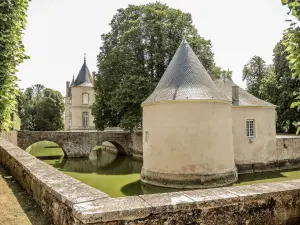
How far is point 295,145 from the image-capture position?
55.2ft

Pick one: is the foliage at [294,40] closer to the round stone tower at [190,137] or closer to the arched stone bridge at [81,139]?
the round stone tower at [190,137]

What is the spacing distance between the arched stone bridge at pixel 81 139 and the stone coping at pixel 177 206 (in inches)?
697

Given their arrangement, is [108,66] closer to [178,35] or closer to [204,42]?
[178,35]

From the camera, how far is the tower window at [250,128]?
1498 cm

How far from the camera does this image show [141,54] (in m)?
20.2

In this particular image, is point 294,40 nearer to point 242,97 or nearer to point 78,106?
point 242,97

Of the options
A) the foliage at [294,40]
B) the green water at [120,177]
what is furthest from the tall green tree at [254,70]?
the foliage at [294,40]

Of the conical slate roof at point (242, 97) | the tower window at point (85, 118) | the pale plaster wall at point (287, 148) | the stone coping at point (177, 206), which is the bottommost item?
the pale plaster wall at point (287, 148)

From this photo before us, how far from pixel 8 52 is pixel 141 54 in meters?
15.7

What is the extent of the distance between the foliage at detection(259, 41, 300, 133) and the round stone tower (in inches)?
593

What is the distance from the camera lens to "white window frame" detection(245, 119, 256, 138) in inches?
589

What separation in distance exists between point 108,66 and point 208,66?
7.43m

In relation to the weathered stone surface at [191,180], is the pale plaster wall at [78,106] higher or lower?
higher

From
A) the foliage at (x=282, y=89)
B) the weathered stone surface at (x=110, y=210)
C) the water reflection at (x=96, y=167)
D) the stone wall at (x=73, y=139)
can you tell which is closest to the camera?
the weathered stone surface at (x=110, y=210)
